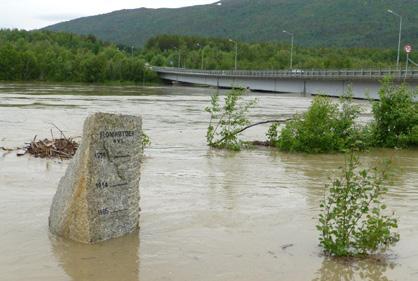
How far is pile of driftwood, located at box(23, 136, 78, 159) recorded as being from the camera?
677 inches

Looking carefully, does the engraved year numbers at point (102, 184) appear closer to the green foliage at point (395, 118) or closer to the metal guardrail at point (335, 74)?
the green foliage at point (395, 118)

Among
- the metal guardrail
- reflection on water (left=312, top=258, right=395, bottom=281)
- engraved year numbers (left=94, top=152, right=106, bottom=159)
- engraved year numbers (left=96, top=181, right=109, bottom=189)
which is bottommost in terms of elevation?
reflection on water (left=312, top=258, right=395, bottom=281)

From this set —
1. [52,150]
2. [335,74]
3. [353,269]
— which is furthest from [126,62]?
[353,269]

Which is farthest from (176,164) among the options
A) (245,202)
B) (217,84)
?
(217,84)

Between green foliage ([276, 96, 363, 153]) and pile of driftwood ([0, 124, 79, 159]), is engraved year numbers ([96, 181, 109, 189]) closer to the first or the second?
pile of driftwood ([0, 124, 79, 159])

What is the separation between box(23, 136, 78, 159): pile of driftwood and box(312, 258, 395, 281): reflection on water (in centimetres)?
1060

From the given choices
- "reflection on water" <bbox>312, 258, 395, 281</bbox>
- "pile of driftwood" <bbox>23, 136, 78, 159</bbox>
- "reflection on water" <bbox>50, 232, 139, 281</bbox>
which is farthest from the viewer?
"pile of driftwood" <bbox>23, 136, 78, 159</bbox>

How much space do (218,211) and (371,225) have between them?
10.1 feet

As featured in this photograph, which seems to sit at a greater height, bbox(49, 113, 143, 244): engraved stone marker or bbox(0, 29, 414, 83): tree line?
bbox(0, 29, 414, 83): tree line

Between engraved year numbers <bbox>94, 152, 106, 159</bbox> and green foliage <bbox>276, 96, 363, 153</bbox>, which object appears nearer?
engraved year numbers <bbox>94, 152, 106, 159</bbox>

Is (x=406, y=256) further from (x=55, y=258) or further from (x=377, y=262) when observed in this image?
(x=55, y=258)

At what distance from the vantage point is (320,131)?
2056cm

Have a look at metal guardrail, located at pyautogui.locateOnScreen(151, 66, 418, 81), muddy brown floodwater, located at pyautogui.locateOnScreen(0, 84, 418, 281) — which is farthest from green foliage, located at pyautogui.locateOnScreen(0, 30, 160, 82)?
muddy brown floodwater, located at pyautogui.locateOnScreen(0, 84, 418, 281)

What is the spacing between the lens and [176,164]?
56.0 feet
